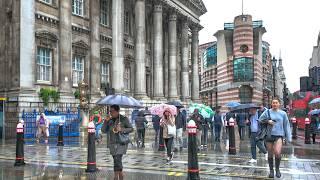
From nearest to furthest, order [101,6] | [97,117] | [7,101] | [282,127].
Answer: [282,127], [97,117], [7,101], [101,6]

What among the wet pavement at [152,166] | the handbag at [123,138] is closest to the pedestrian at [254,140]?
the wet pavement at [152,166]

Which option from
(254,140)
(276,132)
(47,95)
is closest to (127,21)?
(47,95)

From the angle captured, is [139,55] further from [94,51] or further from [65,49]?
[65,49]

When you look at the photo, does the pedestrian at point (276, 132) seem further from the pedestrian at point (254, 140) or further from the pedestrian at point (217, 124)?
the pedestrian at point (217, 124)

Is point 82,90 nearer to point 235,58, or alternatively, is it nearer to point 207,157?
point 207,157

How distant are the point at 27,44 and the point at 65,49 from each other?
160 inches

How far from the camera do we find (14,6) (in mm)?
26125

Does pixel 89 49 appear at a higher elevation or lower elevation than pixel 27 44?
higher

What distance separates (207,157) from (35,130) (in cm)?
1254

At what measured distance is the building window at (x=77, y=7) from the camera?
107 ft

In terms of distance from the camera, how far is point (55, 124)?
24.6 metres

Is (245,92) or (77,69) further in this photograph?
(245,92)

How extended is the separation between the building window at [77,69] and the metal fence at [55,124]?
5425mm

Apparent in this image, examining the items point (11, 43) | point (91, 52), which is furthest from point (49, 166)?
point (91, 52)
